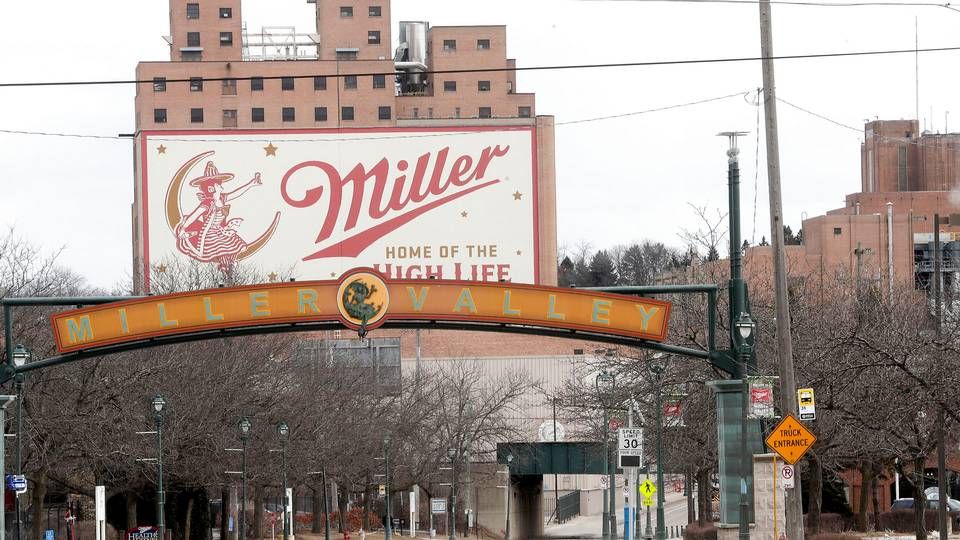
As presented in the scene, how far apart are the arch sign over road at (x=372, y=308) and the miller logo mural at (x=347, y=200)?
94294 mm

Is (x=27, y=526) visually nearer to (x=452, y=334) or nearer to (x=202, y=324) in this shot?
(x=202, y=324)

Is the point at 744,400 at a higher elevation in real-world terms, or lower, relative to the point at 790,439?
higher

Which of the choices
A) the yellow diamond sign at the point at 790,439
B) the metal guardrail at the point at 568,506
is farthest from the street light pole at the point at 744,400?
the metal guardrail at the point at 568,506

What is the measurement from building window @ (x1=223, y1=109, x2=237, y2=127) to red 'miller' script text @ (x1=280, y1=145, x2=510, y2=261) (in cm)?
1656

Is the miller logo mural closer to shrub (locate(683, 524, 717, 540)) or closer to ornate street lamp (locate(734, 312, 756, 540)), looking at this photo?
shrub (locate(683, 524, 717, 540))

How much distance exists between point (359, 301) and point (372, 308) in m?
0.28

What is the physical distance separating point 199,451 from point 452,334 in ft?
206

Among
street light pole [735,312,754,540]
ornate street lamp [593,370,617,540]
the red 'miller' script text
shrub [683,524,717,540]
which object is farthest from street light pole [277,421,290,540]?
the red 'miller' script text

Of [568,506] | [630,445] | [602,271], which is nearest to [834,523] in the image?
[630,445]

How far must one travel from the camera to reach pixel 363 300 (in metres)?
30.6

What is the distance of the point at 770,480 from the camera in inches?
1159

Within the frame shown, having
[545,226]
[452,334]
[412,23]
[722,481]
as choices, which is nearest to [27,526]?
[722,481]

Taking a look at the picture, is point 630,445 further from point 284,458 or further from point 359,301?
point 359,301

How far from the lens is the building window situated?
14150 centimetres
